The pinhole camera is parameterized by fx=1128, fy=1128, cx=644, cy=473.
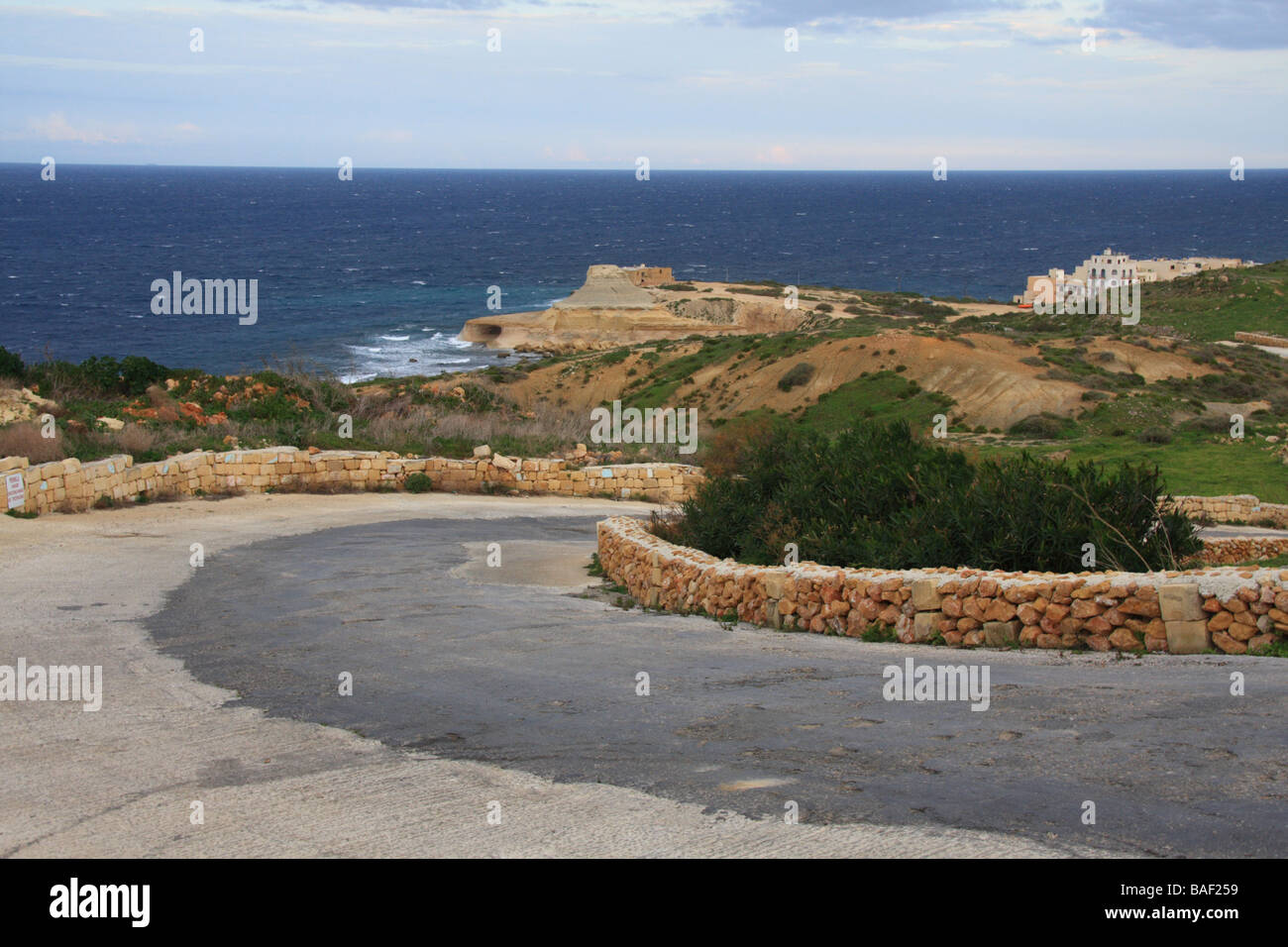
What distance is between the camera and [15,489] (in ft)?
59.4

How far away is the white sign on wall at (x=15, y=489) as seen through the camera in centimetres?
1800

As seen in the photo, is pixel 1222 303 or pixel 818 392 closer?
pixel 818 392

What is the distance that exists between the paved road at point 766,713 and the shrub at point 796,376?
3529cm

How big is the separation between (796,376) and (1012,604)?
126ft

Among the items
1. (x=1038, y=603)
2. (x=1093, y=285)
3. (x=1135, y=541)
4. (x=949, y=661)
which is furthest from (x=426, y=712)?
(x=1093, y=285)

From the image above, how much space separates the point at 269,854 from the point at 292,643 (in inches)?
217

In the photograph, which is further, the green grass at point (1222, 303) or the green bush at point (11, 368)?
the green grass at point (1222, 303)

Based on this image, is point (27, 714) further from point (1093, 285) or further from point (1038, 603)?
point (1093, 285)
